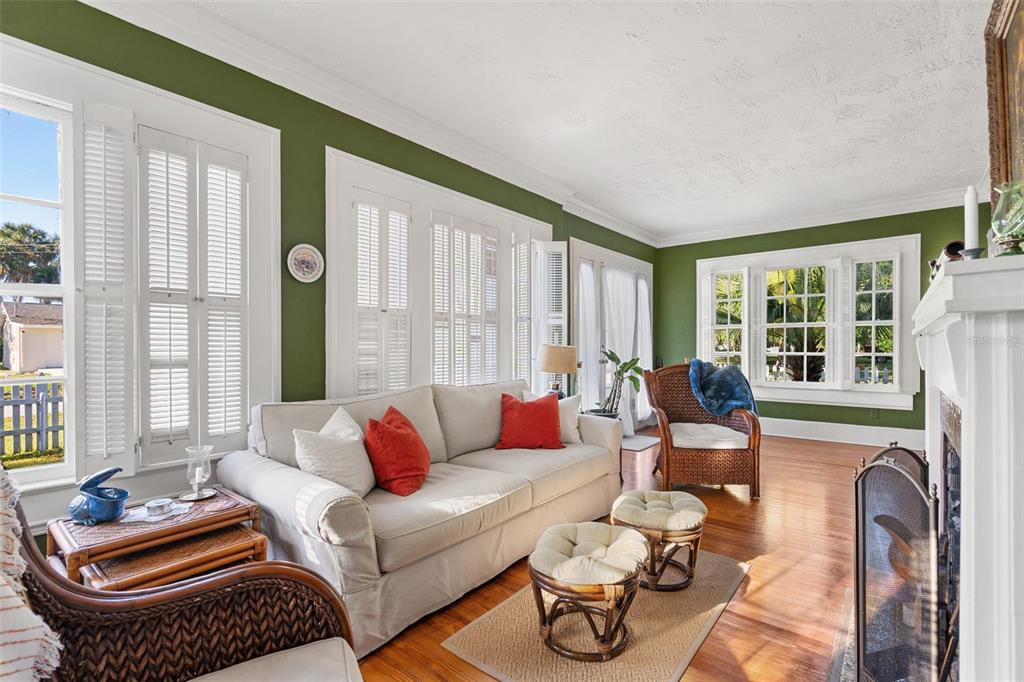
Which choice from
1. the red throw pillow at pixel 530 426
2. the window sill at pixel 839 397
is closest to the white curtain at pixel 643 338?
the window sill at pixel 839 397

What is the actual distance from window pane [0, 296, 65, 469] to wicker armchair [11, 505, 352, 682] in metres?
1.26

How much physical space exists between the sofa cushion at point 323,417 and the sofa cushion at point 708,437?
6.68 ft

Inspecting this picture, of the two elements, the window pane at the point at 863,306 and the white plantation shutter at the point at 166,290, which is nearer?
the white plantation shutter at the point at 166,290

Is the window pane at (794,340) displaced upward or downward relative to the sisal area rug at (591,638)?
upward

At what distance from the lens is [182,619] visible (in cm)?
110

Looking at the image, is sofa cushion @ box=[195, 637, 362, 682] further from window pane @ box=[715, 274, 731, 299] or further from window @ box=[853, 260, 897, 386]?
window pane @ box=[715, 274, 731, 299]

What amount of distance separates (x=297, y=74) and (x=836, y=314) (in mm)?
6144

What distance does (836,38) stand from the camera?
2.47 meters

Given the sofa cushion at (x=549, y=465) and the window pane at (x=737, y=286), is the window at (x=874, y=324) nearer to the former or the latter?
the window pane at (x=737, y=286)

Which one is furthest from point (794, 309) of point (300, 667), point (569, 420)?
point (300, 667)

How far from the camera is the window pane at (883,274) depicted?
5.46 m

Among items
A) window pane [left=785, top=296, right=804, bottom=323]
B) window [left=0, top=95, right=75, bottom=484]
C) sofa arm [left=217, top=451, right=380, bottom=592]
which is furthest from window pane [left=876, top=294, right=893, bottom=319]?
window [left=0, top=95, right=75, bottom=484]

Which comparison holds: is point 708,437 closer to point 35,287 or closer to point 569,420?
point 569,420

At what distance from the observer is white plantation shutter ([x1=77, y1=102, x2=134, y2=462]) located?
2020mm
